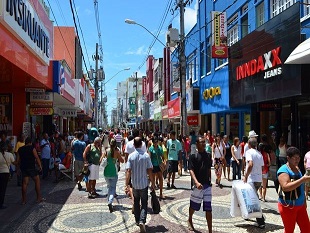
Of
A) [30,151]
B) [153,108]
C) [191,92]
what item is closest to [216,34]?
[191,92]

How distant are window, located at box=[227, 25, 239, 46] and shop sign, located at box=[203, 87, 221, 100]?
8.07 feet

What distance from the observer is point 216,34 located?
16.4 m

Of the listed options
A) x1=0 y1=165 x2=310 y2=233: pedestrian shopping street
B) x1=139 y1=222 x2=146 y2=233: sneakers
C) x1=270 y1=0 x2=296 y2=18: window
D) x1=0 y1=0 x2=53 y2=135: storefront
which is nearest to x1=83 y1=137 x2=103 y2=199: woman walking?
x1=0 y1=165 x2=310 y2=233: pedestrian shopping street

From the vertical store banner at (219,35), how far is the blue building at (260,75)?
681mm

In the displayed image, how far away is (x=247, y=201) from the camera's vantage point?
648 cm

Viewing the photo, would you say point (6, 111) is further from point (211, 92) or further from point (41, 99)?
point (211, 92)

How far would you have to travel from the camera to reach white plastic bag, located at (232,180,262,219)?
6.41 metres

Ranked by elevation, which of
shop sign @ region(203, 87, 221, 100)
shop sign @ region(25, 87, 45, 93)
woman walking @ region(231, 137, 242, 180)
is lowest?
woman walking @ region(231, 137, 242, 180)

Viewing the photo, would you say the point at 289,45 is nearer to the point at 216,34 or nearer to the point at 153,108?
the point at 216,34

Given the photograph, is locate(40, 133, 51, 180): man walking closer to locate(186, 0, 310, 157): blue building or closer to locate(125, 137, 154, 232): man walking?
locate(125, 137, 154, 232): man walking

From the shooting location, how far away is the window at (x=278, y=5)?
482 inches

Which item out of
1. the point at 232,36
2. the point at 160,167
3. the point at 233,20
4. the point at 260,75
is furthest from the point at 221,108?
the point at 160,167

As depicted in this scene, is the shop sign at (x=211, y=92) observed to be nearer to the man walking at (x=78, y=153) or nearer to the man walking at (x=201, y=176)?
the man walking at (x=78, y=153)

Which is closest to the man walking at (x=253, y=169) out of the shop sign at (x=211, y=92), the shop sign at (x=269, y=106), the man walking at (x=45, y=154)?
the shop sign at (x=269, y=106)
